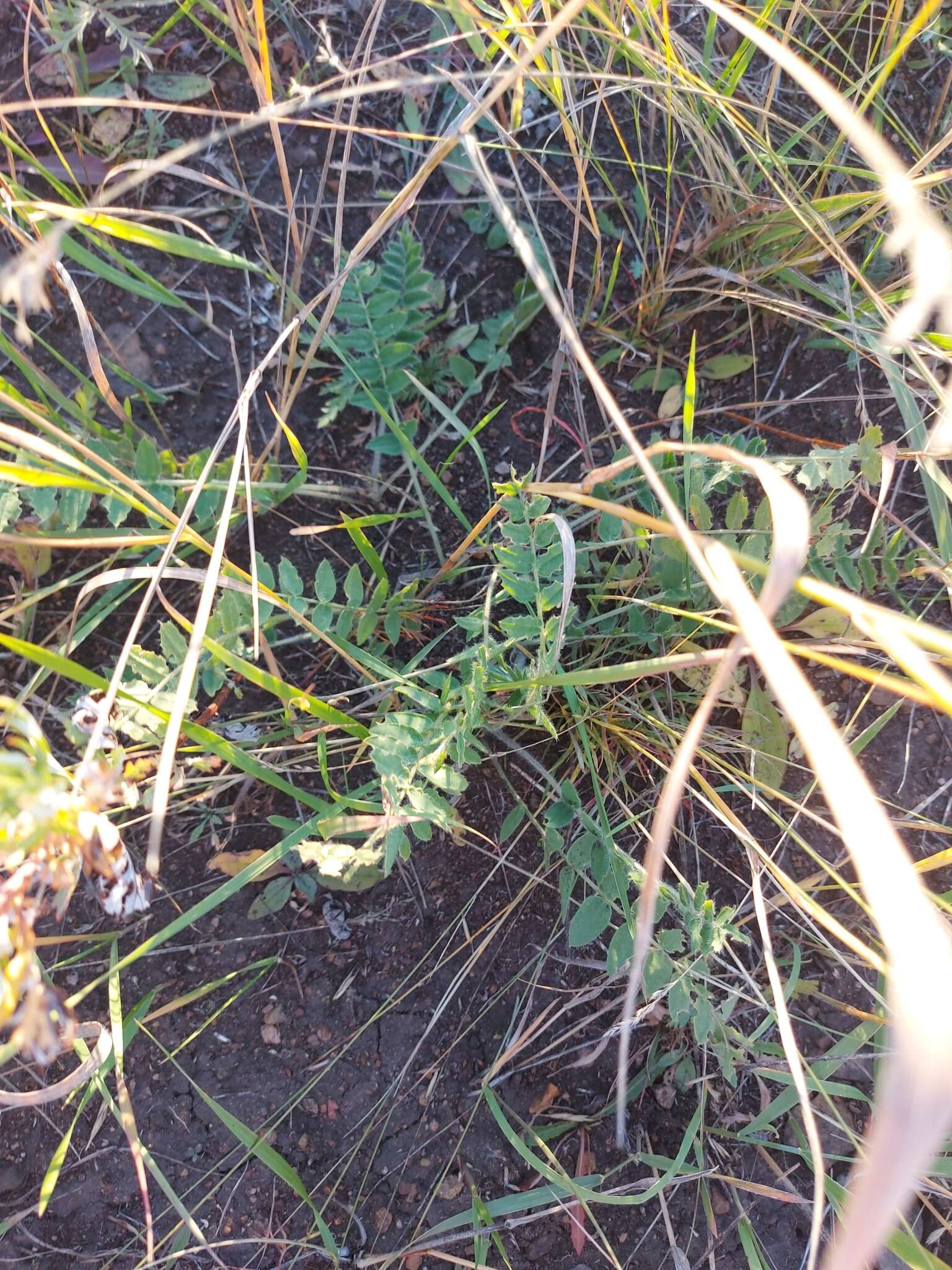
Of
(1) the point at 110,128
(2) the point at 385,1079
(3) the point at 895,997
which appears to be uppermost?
(1) the point at 110,128

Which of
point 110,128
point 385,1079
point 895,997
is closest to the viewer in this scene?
point 895,997

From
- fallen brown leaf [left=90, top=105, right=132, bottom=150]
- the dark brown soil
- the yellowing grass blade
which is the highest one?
fallen brown leaf [left=90, top=105, right=132, bottom=150]

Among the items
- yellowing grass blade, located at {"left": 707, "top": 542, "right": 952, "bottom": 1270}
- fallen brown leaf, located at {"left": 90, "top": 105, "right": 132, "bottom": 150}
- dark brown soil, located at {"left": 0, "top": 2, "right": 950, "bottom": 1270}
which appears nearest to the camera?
yellowing grass blade, located at {"left": 707, "top": 542, "right": 952, "bottom": 1270}

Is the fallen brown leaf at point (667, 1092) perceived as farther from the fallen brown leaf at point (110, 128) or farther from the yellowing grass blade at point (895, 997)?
the fallen brown leaf at point (110, 128)

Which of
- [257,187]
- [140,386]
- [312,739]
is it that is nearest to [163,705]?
Answer: [312,739]

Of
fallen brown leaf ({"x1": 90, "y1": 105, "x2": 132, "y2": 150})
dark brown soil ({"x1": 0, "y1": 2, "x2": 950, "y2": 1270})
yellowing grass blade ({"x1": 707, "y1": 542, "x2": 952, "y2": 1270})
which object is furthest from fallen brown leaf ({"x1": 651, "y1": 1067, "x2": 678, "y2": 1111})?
fallen brown leaf ({"x1": 90, "y1": 105, "x2": 132, "y2": 150})

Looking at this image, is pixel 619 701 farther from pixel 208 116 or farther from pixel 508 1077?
pixel 208 116

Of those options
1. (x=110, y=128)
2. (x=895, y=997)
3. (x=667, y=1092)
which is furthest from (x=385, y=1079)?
(x=110, y=128)

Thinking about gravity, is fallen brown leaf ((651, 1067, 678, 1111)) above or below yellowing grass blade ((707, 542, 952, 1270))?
below

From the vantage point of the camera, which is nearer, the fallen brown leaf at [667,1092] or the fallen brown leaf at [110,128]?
the fallen brown leaf at [667,1092]

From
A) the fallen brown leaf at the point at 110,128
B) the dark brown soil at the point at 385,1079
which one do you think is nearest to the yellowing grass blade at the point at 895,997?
the dark brown soil at the point at 385,1079

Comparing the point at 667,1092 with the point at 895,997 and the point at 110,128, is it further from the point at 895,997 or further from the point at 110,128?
the point at 110,128

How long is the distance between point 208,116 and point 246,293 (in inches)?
14.0

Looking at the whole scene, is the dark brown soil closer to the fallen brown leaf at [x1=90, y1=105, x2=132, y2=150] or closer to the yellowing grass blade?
the yellowing grass blade
